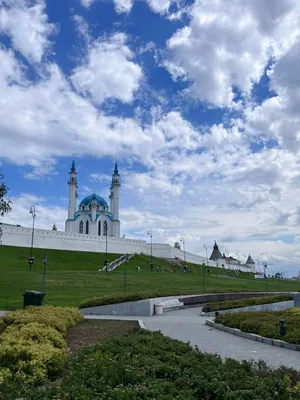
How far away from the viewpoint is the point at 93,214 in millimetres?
116188

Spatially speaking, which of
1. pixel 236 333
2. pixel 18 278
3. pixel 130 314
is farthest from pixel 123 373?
pixel 18 278

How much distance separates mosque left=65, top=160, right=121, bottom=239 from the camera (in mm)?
116312

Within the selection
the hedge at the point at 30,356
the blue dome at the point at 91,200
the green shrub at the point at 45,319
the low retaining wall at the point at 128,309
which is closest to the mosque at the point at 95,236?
the blue dome at the point at 91,200

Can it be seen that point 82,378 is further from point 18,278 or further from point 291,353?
point 18,278

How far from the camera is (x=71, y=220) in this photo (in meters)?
116

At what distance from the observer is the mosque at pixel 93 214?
382ft

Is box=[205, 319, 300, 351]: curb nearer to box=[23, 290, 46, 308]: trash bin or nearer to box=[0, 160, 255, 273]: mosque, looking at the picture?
box=[23, 290, 46, 308]: trash bin

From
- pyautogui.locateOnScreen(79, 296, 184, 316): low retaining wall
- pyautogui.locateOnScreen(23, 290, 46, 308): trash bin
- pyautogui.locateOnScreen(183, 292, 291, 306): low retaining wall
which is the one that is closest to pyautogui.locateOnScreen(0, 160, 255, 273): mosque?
pyautogui.locateOnScreen(183, 292, 291, 306): low retaining wall

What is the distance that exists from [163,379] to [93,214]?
364 ft

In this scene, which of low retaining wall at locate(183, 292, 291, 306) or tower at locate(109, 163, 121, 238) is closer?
low retaining wall at locate(183, 292, 291, 306)

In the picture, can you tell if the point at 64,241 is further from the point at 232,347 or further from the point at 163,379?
the point at 163,379

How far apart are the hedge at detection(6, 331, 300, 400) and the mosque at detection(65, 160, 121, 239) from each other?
10848cm

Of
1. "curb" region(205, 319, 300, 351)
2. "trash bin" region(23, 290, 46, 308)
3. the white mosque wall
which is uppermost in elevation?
the white mosque wall

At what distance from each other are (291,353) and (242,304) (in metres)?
12.3
